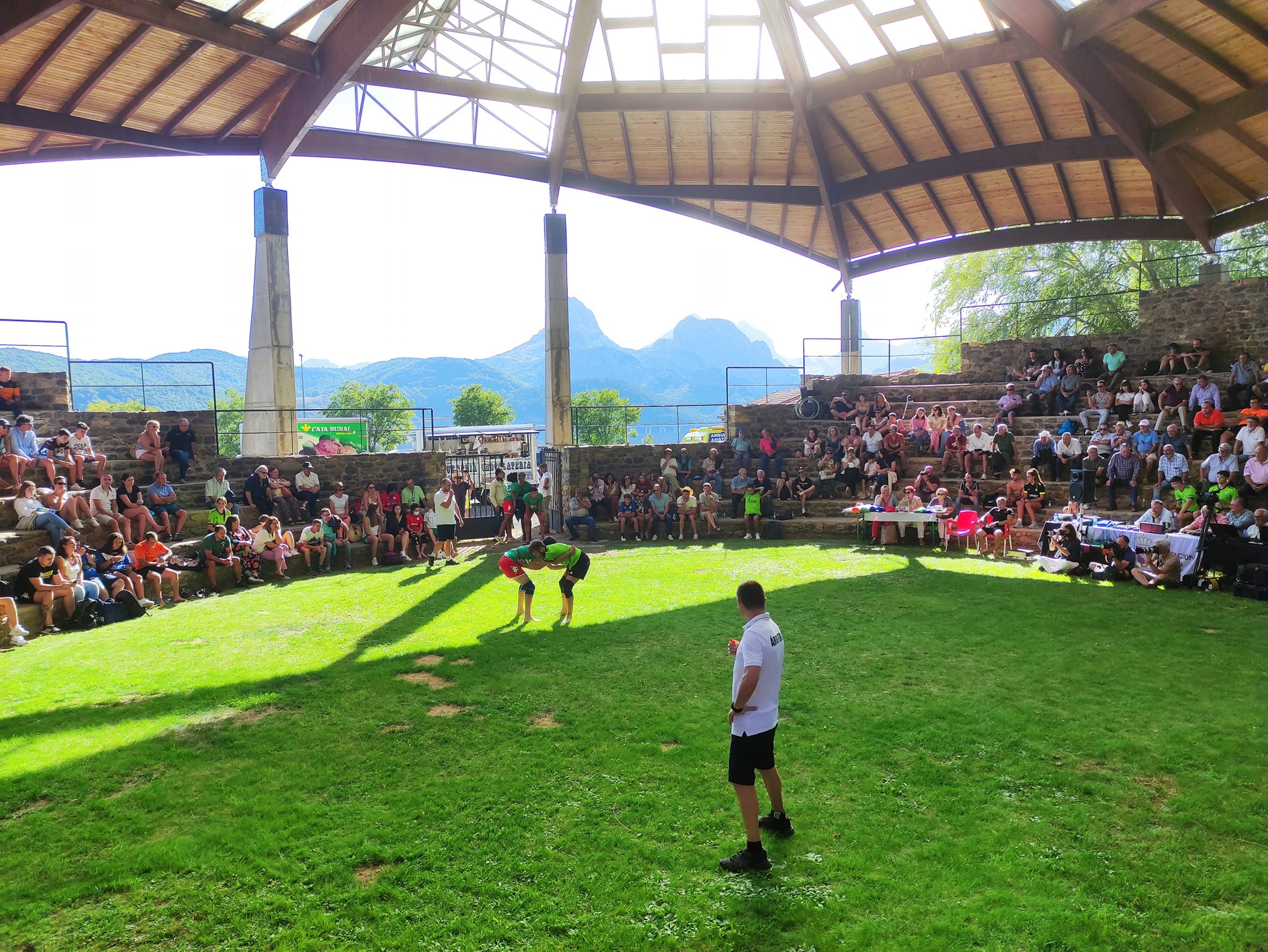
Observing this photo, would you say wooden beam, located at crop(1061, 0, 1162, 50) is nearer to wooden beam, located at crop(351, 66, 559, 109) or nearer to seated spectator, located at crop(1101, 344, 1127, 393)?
seated spectator, located at crop(1101, 344, 1127, 393)

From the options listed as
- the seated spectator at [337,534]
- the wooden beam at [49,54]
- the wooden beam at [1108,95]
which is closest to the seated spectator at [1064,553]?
the wooden beam at [1108,95]

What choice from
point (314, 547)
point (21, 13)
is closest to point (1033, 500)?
point (314, 547)

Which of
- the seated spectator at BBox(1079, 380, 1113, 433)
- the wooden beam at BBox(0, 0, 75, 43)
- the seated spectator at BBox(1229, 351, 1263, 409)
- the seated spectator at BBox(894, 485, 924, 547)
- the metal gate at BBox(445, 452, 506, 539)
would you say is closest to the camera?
the wooden beam at BBox(0, 0, 75, 43)

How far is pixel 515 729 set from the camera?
6.64 meters

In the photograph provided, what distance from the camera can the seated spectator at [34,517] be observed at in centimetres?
1184

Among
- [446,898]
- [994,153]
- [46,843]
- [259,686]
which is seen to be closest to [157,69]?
[259,686]

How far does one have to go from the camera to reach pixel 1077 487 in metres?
15.1

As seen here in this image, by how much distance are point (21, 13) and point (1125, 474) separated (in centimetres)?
1815

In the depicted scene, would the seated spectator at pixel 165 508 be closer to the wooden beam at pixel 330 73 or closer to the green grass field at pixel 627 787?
the green grass field at pixel 627 787

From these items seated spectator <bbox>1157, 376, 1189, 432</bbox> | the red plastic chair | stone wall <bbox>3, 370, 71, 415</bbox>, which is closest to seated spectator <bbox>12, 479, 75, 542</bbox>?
stone wall <bbox>3, 370, 71, 415</bbox>

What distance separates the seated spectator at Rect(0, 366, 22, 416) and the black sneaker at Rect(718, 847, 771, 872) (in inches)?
624

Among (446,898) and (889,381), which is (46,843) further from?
(889,381)

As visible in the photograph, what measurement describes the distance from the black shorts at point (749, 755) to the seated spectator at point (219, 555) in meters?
11.0

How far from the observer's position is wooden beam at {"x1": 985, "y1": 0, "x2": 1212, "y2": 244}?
14.0 meters
